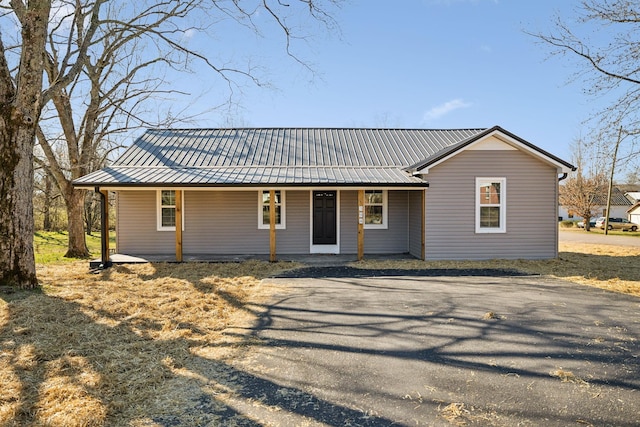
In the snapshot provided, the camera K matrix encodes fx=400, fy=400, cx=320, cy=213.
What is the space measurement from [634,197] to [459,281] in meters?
64.3

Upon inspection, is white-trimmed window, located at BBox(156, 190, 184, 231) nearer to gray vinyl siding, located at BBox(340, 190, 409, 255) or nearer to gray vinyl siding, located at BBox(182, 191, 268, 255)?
gray vinyl siding, located at BBox(182, 191, 268, 255)

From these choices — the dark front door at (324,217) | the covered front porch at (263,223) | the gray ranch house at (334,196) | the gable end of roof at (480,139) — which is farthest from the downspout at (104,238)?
the gable end of roof at (480,139)

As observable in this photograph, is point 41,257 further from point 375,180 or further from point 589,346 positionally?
point 589,346

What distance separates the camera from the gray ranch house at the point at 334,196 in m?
11.5

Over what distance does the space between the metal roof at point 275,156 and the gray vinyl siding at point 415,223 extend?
0.82 m

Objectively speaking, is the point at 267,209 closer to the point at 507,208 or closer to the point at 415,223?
the point at 415,223

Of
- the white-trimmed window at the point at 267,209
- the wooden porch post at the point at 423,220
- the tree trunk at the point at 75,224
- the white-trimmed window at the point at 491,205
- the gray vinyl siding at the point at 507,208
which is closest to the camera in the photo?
the wooden porch post at the point at 423,220

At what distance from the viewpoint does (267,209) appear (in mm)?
13047

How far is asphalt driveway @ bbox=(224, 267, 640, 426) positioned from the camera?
10.6 ft

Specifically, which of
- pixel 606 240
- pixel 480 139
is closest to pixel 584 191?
pixel 606 240

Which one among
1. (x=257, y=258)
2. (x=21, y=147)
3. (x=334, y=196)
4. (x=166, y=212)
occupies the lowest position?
(x=257, y=258)

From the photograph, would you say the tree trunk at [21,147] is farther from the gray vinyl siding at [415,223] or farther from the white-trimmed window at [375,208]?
the gray vinyl siding at [415,223]

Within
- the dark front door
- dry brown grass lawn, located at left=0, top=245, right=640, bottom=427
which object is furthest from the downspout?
the dark front door

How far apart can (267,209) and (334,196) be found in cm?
222
